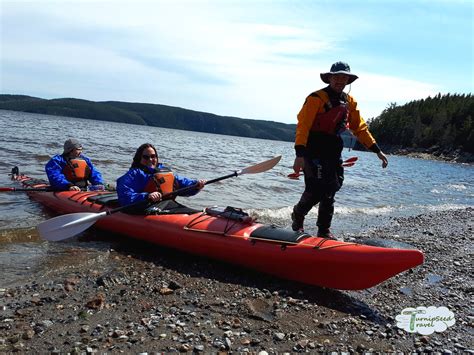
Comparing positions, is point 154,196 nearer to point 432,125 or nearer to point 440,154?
point 440,154

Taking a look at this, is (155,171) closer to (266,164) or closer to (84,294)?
(266,164)

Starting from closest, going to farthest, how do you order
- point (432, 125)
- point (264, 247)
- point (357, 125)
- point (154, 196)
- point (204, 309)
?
point (204, 309)
point (264, 247)
point (357, 125)
point (154, 196)
point (432, 125)

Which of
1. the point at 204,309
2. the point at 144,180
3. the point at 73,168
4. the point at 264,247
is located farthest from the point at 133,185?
the point at 73,168

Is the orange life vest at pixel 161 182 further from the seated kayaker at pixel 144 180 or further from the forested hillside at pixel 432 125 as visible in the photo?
the forested hillside at pixel 432 125

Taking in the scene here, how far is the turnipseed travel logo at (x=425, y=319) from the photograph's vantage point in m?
3.78

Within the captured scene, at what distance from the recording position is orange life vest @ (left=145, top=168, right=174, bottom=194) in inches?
247

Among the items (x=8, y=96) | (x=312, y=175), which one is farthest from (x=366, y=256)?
(x=8, y=96)

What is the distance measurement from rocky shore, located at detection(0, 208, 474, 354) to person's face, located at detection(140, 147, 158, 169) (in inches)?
56.8

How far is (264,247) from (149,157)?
2461 mm

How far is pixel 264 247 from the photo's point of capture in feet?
15.9

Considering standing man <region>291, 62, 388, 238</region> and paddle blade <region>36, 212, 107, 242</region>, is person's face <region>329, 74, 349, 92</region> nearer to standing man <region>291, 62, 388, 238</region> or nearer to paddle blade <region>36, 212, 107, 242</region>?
standing man <region>291, 62, 388, 238</region>

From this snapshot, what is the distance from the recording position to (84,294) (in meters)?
4.18

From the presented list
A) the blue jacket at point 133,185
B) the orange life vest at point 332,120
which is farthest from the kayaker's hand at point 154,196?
the orange life vest at point 332,120

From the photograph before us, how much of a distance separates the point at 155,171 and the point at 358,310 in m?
3.69
